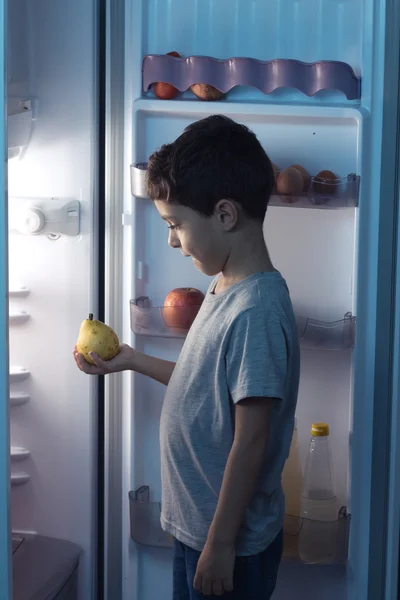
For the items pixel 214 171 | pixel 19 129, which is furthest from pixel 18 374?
pixel 214 171

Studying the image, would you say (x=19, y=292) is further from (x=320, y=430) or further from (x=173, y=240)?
(x=320, y=430)

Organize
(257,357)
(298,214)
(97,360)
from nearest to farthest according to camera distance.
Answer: (257,357)
(97,360)
(298,214)

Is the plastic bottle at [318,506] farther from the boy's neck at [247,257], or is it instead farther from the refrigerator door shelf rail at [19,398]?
the refrigerator door shelf rail at [19,398]

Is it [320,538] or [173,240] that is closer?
[173,240]

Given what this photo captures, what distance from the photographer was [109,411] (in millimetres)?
1770

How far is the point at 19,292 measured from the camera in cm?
173

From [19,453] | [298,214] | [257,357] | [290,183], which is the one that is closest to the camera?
[257,357]

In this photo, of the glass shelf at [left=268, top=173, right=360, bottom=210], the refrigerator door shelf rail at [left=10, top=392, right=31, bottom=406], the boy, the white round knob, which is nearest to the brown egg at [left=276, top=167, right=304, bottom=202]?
the glass shelf at [left=268, top=173, right=360, bottom=210]

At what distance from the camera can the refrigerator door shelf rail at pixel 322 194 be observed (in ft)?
5.23

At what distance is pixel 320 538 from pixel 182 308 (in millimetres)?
582

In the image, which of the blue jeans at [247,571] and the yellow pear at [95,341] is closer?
the blue jeans at [247,571]

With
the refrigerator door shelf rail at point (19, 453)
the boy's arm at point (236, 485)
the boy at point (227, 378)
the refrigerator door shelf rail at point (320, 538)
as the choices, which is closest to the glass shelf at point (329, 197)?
the boy at point (227, 378)

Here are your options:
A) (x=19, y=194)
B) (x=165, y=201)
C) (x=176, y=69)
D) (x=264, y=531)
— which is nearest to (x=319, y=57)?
(x=176, y=69)

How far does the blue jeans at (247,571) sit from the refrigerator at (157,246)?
0.34 metres
